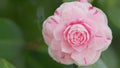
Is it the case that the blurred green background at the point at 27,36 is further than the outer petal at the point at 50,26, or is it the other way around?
the blurred green background at the point at 27,36

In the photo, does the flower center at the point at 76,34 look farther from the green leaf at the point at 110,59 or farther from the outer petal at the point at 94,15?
the green leaf at the point at 110,59

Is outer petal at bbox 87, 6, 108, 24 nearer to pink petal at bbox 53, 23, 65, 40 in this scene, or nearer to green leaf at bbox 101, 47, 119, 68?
pink petal at bbox 53, 23, 65, 40

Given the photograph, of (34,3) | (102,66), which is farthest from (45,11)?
(102,66)

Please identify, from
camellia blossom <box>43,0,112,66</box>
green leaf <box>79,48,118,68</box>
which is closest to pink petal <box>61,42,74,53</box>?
camellia blossom <box>43,0,112,66</box>

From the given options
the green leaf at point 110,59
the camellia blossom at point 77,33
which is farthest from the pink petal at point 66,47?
the green leaf at point 110,59

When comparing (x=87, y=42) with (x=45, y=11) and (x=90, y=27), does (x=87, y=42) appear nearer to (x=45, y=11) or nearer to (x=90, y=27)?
(x=90, y=27)

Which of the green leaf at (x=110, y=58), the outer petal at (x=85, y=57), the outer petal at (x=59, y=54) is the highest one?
the outer petal at (x=59, y=54)

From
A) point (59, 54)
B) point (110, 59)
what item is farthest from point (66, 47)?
point (110, 59)

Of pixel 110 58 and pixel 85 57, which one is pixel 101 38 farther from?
pixel 110 58
